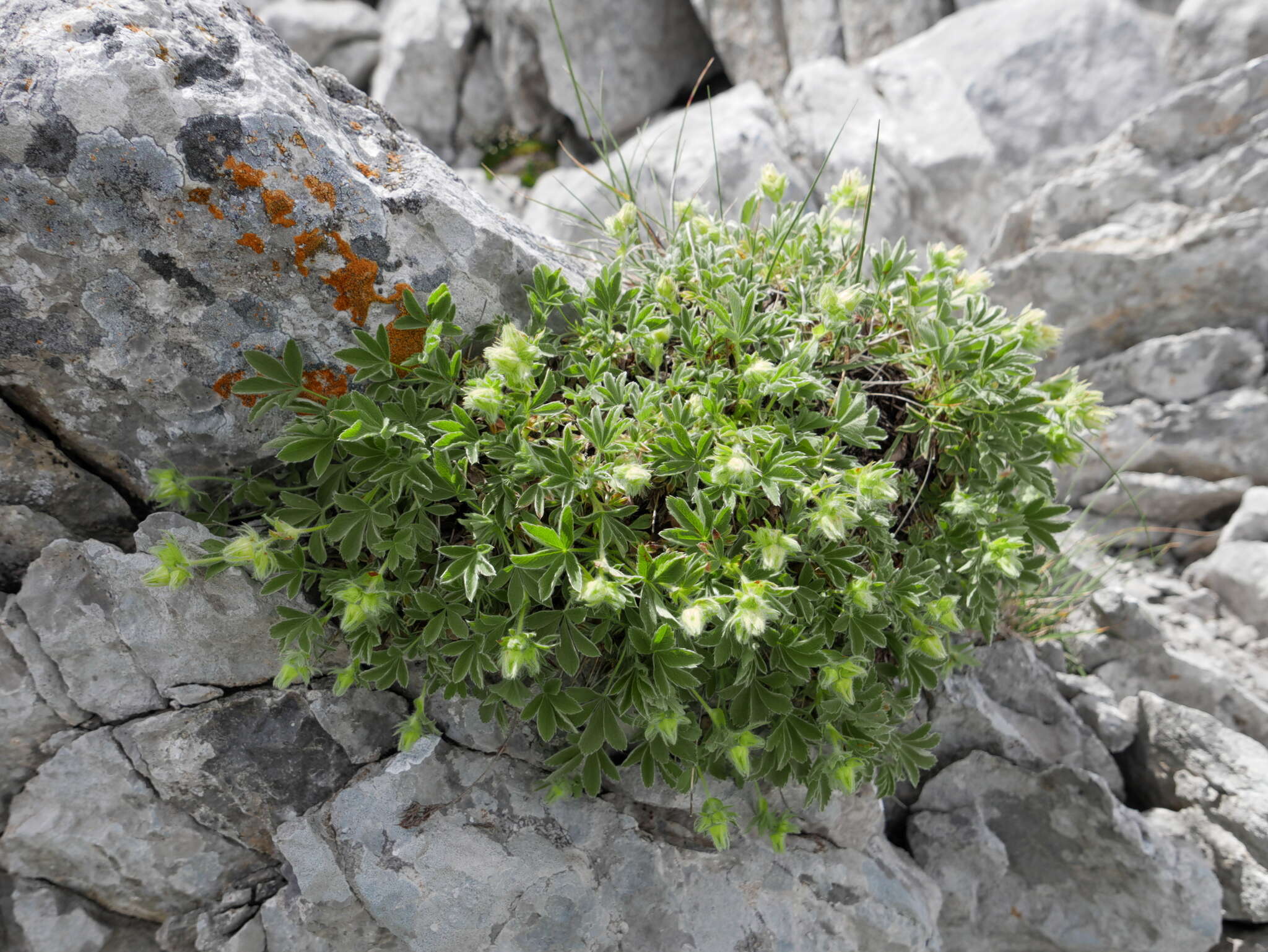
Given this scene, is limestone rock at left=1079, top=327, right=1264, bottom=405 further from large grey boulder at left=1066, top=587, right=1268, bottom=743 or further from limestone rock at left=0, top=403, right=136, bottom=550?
limestone rock at left=0, top=403, right=136, bottom=550

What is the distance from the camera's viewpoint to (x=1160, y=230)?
22.3 ft

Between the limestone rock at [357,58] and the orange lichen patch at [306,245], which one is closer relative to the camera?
the orange lichen patch at [306,245]

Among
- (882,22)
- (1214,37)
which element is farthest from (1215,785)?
(882,22)

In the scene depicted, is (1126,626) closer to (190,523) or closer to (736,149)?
(190,523)

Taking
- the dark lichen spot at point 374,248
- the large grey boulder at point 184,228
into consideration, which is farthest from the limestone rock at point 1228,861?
the dark lichen spot at point 374,248

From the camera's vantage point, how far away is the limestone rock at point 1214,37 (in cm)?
721

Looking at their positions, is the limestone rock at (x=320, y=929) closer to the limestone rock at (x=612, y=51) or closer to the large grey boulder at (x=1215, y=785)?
the large grey boulder at (x=1215, y=785)

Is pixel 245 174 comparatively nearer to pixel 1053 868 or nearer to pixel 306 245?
pixel 306 245

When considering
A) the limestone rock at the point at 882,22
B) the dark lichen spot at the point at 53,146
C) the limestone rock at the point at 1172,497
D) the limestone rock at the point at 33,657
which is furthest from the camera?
the limestone rock at the point at 882,22

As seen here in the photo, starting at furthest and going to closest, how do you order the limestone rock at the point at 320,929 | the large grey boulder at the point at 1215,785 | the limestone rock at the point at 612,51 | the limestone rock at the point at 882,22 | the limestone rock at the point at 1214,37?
the limestone rock at the point at 612,51, the limestone rock at the point at 882,22, the limestone rock at the point at 1214,37, the large grey boulder at the point at 1215,785, the limestone rock at the point at 320,929

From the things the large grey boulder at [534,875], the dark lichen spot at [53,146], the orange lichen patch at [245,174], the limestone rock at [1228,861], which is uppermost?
the dark lichen spot at [53,146]

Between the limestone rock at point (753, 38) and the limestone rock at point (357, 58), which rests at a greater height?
the limestone rock at point (753, 38)

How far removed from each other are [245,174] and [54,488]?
4.85 feet

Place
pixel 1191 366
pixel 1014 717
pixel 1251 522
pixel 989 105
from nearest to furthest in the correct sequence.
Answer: pixel 1014 717, pixel 1251 522, pixel 1191 366, pixel 989 105
